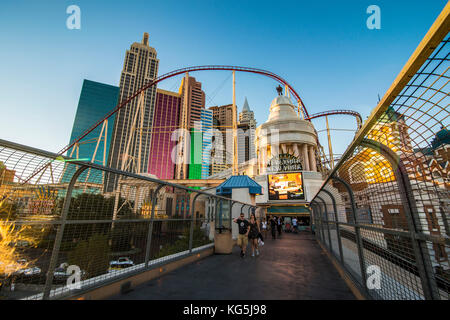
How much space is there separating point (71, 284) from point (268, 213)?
3289 centimetres

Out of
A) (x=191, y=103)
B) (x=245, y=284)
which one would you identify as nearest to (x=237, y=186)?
(x=245, y=284)

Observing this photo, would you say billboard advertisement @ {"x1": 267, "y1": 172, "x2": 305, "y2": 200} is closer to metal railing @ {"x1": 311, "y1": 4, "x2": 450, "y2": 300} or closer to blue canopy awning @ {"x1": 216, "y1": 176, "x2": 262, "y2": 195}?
blue canopy awning @ {"x1": 216, "y1": 176, "x2": 262, "y2": 195}

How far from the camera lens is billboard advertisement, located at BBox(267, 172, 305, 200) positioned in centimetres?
3027

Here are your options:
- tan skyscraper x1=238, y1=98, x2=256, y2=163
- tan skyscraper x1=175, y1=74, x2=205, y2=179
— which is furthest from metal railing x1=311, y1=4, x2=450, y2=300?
tan skyscraper x1=238, y1=98, x2=256, y2=163

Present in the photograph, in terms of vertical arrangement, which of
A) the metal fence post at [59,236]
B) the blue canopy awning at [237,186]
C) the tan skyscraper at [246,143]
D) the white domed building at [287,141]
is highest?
the tan skyscraper at [246,143]

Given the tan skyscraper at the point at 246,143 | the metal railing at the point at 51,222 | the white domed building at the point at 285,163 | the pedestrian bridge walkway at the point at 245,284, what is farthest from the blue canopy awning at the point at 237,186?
the tan skyscraper at the point at 246,143

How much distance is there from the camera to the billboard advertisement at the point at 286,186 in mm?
30270

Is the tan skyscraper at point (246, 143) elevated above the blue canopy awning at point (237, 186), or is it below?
above

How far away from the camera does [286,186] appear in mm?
30922

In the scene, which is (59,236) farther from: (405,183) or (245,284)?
(405,183)

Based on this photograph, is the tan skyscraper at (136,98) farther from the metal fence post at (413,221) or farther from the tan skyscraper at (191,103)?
the metal fence post at (413,221)

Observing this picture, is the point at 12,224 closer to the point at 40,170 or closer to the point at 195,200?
the point at 40,170

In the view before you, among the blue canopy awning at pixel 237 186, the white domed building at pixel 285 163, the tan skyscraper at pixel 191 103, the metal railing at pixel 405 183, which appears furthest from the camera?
the tan skyscraper at pixel 191 103
